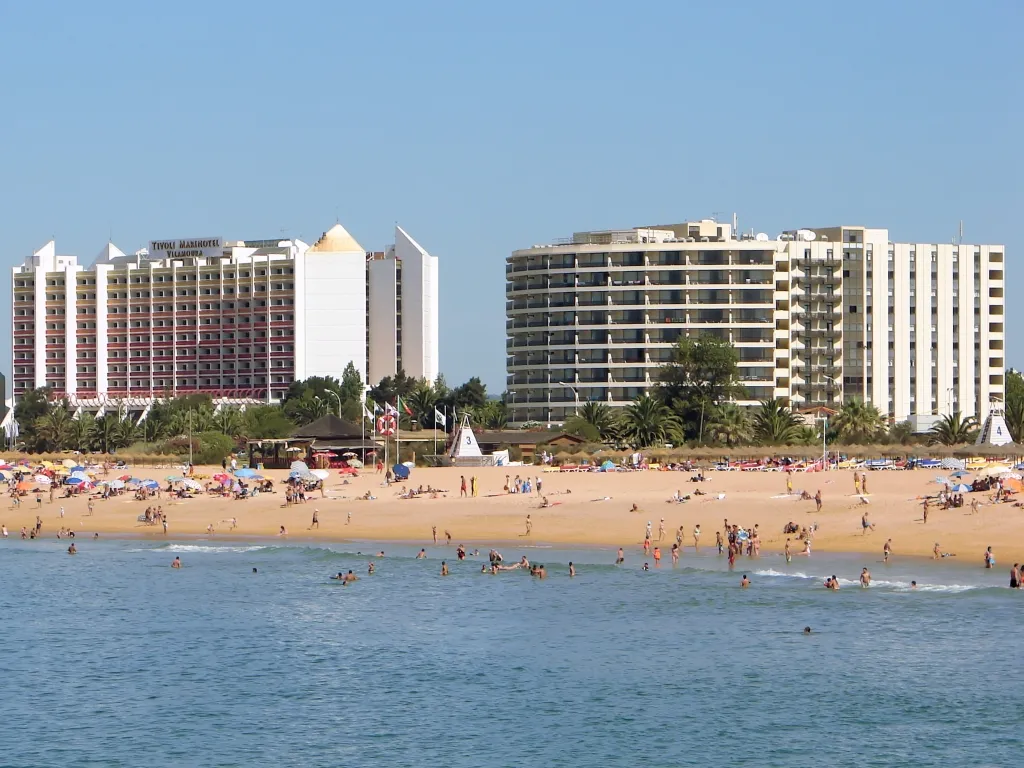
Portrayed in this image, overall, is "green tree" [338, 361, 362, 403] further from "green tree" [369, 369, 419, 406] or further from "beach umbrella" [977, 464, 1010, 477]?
"beach umbrella" [977, 464, 1010, 477]

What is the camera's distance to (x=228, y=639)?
49.0 metres

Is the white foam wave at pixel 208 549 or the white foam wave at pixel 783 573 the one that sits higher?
the white foam wave at pixel 783 573

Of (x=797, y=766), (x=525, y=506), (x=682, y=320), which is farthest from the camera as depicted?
(x=682, y=320)

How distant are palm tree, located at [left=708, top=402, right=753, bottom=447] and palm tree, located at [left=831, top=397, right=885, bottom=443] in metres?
7.14

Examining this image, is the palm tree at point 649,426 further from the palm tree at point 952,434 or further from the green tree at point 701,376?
the palm tree at point 952,434

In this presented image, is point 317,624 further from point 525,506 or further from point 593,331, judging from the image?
point 593,331

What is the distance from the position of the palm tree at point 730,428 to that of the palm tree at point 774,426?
29.9 inches

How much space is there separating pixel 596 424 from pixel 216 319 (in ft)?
269

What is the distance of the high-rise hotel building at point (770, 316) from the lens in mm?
136375

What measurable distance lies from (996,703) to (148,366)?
162 metres

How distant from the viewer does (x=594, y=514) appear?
72.2 m

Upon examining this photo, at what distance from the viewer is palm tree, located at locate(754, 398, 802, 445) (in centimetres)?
10619

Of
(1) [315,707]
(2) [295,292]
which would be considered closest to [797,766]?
(1) [315,707]

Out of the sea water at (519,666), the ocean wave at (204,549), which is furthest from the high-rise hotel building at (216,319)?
the sea water at (519,666)
